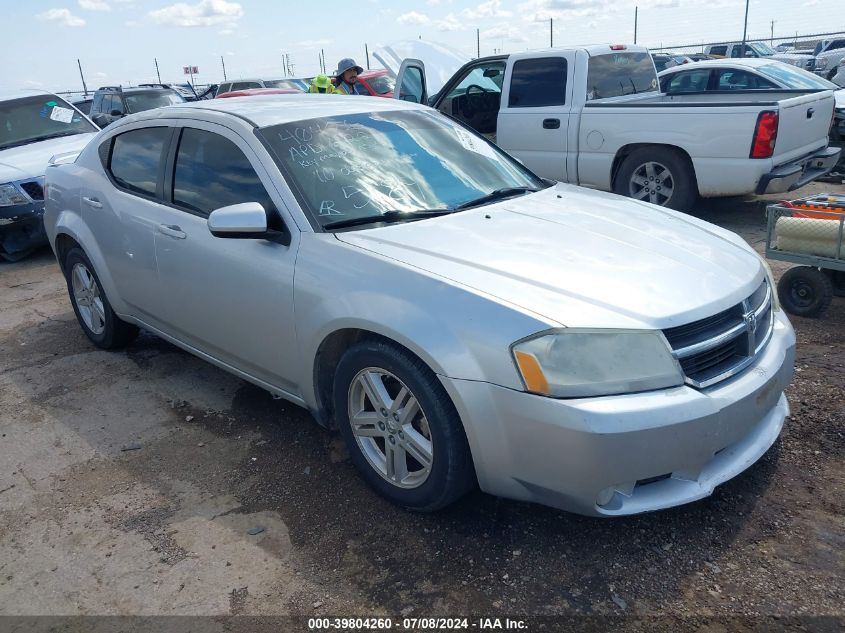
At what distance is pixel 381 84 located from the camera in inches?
584

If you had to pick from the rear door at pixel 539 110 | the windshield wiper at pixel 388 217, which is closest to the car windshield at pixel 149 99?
the rear door at pixel 539 110

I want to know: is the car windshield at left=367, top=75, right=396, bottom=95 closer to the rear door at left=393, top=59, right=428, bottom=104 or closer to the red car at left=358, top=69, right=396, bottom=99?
the red car at left=358, top=69, right=396, bottom=99

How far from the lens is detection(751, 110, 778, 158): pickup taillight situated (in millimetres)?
6797

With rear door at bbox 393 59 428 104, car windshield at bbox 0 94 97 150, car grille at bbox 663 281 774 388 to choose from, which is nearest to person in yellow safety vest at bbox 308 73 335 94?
rear door at bbox 393 59 428 104

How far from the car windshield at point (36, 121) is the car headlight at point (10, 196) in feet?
4.68

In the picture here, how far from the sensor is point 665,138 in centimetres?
743

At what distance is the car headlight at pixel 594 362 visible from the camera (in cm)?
247

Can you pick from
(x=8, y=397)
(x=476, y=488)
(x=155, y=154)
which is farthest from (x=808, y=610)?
(x=8, y=397)

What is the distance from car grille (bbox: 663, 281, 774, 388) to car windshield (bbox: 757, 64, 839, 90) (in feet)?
25.2

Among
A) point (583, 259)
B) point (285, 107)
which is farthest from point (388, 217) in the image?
point (285, 107)

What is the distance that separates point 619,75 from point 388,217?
6.42 meters

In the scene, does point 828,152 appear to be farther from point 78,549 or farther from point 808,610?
point 78,549

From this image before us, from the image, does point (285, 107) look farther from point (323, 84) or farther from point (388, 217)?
point (323, 84)

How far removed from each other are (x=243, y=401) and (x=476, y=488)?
1.76 metres
